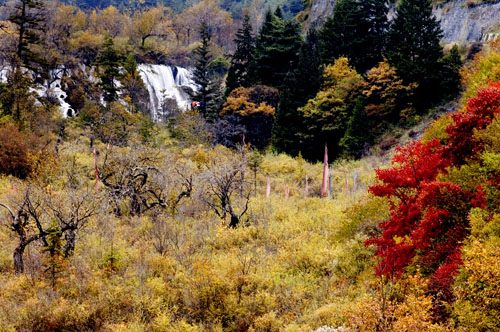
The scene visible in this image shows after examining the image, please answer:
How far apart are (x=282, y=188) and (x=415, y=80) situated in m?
12.0

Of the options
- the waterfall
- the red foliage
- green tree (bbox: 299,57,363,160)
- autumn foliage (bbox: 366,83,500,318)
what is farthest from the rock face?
the waterfall

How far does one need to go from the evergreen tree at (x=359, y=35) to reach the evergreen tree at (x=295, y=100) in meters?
2.30

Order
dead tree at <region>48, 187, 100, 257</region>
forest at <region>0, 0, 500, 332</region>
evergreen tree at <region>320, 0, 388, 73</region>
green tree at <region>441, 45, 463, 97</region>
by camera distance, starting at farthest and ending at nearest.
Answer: evergreen tree at <region>320, 0, 388, 73</region>, green tree at <region>441, 45, 463, 97</region>, dead tree at <region>48, 187, 100, 257</region>, forest at <region>0, 0, 500, 332</region>

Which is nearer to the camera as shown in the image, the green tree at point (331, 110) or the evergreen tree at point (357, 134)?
the evergreen tree at point (357, 134)

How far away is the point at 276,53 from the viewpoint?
3422 centimetres

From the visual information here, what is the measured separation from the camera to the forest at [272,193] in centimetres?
673

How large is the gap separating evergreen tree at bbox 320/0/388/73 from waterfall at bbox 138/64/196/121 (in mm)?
16343

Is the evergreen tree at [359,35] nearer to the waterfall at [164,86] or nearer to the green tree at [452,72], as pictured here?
the green tree at [452,72]

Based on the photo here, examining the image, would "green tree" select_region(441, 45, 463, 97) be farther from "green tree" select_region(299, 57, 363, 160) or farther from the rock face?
"green tree" select_region(299, 57, 363, 160)

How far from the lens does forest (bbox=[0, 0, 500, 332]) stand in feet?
22.1

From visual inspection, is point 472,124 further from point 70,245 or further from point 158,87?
point 158,87

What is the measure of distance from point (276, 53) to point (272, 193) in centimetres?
1840

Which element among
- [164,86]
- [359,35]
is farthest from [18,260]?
[164,86]

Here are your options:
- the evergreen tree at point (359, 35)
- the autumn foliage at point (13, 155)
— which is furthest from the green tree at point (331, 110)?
the autumn foliage at point (13, 155)
